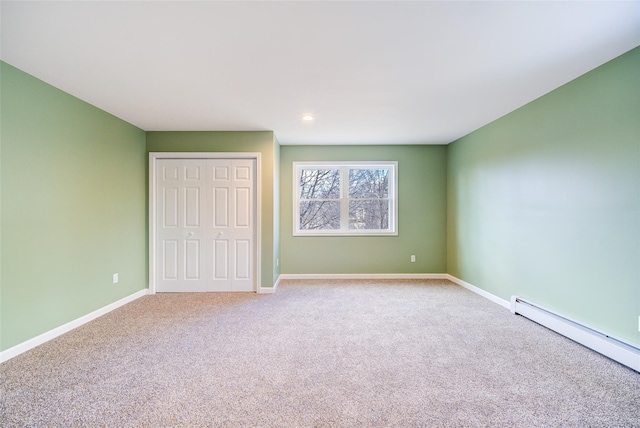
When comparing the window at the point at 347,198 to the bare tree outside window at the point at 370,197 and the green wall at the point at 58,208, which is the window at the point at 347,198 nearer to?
the bare tree outside window at the point at 370,197

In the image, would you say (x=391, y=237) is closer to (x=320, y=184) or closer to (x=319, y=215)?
(x=319, y=215)

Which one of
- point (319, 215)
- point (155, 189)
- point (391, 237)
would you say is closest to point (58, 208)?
point (155, 189)

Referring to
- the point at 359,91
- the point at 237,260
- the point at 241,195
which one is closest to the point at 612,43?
the point at 359,91

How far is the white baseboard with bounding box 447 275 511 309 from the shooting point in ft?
11.8

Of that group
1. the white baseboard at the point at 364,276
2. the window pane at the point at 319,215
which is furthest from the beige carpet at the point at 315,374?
the window pane at the point at 319,215

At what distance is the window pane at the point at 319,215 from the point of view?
5207mm

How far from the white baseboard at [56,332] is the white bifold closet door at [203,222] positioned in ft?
2.47

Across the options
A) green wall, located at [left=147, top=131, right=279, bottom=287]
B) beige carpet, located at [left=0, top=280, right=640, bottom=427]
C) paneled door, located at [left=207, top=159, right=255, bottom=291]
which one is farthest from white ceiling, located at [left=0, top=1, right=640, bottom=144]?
beige carpet, located at [left=0, top=280, right=640, bottom=427]

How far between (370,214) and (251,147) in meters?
2.47

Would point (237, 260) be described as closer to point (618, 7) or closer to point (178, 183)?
point (178, 183)

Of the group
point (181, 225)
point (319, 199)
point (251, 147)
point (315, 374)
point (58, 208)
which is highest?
point (251, 147)

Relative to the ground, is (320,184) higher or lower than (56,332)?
higher

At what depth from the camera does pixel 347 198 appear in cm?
520

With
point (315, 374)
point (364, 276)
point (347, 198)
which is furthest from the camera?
point (347, 198)
